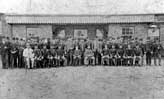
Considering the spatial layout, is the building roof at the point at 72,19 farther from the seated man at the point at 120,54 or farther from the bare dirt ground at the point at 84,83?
the bare dirt ground at the point at 84,83

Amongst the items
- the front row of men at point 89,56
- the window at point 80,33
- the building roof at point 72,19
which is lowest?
the front row of men at point 89,56

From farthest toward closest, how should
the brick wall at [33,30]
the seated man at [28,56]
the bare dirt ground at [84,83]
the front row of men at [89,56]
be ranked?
the brick wall at [33,30] < the front row of men at [89,56] < the seated man at [28,56] < the bare dirt ground at [84,83]

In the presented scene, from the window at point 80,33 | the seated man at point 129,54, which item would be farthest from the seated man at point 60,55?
the window at point 80,33

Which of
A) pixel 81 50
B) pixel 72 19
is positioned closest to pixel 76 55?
pixel 81 50

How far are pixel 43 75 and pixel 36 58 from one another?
1.90 m

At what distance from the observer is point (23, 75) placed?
9.98 m

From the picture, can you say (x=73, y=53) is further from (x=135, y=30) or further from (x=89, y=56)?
(x=135, y=30)

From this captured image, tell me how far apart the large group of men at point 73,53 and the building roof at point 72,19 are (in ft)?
13.6

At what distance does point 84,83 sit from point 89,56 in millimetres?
3701

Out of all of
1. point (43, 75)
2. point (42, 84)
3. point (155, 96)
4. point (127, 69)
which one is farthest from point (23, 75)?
point (155, 96)

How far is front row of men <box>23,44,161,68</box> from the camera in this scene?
11.8m

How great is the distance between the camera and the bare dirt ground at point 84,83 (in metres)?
7.25

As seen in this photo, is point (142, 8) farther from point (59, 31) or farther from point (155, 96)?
point (155, 96)

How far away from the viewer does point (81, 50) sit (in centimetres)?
1242
